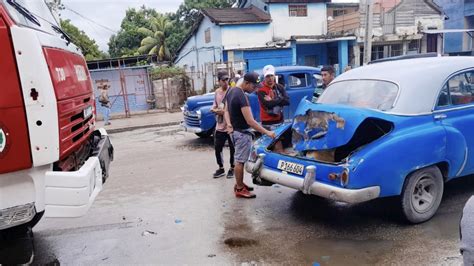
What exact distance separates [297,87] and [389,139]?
5601 millimetres

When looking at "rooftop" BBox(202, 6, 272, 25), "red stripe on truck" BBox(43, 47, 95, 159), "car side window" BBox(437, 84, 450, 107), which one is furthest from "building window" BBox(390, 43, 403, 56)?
"red stripe on truck" BBox(43, 47, 95, 159)

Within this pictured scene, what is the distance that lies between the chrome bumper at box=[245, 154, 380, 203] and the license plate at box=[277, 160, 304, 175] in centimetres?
6

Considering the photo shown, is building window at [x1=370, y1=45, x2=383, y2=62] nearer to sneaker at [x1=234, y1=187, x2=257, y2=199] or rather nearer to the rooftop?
the rooftop

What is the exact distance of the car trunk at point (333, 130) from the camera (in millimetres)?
4395

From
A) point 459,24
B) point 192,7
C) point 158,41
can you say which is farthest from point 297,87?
point 192,7

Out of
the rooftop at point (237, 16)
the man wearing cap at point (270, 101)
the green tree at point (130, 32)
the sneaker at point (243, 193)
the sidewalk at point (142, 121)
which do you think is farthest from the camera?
the green tree at point (130, 32)

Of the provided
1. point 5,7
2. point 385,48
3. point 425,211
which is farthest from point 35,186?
point 385,48

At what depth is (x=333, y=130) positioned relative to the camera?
178 inches

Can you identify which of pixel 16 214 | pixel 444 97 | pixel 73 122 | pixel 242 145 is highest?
pixel 73 122

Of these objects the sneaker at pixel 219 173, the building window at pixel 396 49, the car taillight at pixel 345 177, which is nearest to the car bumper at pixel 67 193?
the car taillight at pixel 345 177

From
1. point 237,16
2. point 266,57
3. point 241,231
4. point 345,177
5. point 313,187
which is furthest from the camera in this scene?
point 237,16

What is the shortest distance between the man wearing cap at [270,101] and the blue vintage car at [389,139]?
4.18 ft

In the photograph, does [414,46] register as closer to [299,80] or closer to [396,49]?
[396,49]

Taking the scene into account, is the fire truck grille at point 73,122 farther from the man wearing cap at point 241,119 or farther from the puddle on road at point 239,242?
the man wearing cap at point 241,119
